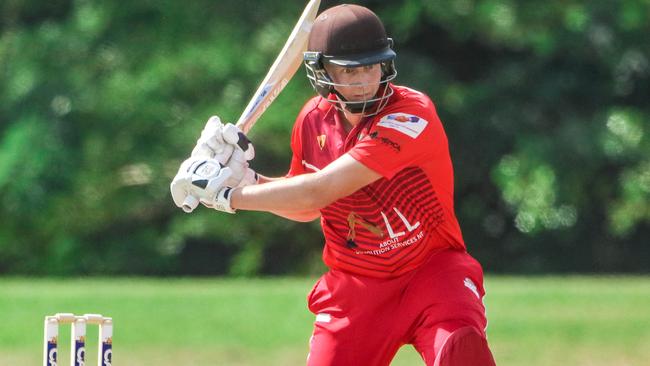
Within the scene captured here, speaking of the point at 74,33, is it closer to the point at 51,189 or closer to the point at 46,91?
Answer: the point at 46,91

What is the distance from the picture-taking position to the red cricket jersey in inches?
158

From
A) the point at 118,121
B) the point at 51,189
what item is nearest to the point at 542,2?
the point at 118,121

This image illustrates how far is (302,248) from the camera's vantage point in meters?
16.2

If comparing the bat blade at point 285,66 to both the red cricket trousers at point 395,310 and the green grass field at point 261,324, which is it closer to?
the red cricket trousers at point 395,310

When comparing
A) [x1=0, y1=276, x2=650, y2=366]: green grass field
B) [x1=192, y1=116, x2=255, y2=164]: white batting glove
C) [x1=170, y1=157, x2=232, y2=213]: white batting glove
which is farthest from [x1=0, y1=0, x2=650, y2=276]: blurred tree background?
[x1=170, y1=157, x2=232, y2=213]: white batting glove

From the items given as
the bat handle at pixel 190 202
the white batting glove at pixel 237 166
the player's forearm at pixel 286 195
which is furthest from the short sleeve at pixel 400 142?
the bat handle at pixel 190 202

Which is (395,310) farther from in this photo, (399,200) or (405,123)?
(405,123)

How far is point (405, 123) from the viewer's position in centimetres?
402

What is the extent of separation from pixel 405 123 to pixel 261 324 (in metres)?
5.12

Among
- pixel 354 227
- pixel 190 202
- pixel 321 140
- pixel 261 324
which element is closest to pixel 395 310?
pixel 354 227

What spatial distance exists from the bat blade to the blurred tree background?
10.3 metres

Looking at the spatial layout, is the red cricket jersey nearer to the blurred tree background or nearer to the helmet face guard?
the helmet face guard

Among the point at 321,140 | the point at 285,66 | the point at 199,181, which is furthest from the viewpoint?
the point at 285,66

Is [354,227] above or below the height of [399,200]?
below
